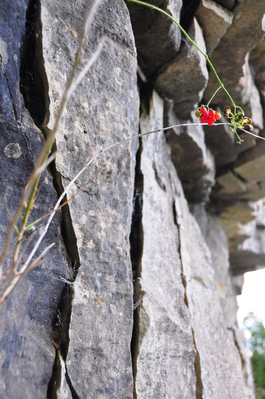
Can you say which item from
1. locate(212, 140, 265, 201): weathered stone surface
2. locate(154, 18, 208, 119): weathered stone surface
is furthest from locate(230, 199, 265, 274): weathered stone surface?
locate(154, 18, 208, 119): weathered stone surface

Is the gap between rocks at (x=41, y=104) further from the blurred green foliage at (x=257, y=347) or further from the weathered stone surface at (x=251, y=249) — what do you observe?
the blurred green foliage at (x=257, y=347)

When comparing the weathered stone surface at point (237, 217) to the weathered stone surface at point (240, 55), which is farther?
the weathered stone surface at point (237, 217)

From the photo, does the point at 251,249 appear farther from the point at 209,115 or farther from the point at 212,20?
the point at 209,115

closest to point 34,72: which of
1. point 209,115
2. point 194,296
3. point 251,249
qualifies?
point 209,115

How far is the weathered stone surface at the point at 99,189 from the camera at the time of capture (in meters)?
1.32

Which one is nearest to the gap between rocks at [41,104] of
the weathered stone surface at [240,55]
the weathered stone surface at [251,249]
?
the weathered stone surface at [240,55]

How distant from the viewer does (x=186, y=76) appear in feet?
6.75

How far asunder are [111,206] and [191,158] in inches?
51.5

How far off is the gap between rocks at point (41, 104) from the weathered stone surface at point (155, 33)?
0.55 meters

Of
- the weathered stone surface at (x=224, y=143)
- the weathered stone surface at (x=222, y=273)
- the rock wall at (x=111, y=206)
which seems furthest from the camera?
the weathered stone surface at (x=222, y=273)

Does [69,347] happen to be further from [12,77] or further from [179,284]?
[12,77]

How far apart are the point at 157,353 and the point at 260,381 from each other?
484 centimetres

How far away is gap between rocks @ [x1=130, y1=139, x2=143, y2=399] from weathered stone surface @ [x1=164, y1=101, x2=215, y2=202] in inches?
21.2

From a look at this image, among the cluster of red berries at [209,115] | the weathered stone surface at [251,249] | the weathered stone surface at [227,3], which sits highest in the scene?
the weathered stone surface at [227,3]
